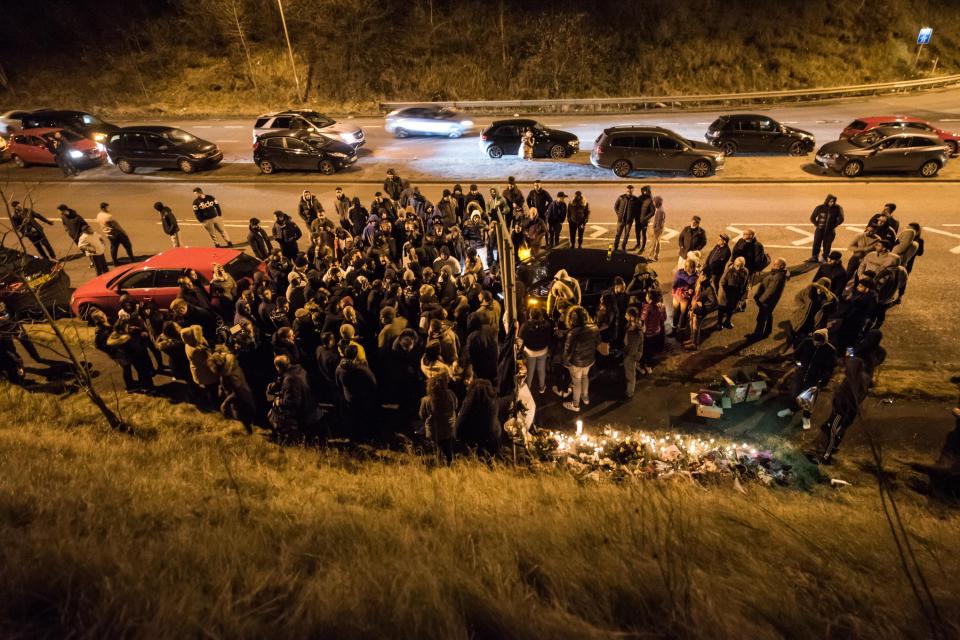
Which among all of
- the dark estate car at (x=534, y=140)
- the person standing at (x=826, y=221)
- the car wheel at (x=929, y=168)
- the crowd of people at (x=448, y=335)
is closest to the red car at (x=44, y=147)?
the dark estate car at (x=534, y=140)

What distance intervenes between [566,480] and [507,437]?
1255 mm

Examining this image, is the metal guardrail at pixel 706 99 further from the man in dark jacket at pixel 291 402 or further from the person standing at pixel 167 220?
the man in dark jacket at pixel 291 402

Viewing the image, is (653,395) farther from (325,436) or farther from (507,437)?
(325,436)

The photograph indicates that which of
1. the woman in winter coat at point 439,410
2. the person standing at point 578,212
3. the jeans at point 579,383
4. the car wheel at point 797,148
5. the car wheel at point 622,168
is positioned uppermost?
the car wheel at point 797,148

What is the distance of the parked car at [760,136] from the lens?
1984cm

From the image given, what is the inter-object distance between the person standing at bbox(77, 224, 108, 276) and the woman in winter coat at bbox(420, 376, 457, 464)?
11.1 meters

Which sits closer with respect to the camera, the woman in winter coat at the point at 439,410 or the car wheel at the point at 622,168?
the woman in winter coat at the point at 439,410

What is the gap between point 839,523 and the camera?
516 centimetres

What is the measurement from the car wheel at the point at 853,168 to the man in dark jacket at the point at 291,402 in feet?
63.5

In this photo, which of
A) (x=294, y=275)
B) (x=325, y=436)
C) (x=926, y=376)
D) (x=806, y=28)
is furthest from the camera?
(x=806, y=28)

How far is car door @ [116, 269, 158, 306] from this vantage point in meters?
10.6

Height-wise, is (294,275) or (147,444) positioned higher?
(294,275)

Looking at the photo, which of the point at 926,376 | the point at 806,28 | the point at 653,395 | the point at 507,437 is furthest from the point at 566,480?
the point at 806,28

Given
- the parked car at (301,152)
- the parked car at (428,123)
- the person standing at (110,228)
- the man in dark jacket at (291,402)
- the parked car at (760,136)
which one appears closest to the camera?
the man in dark jacket at (291,402)
